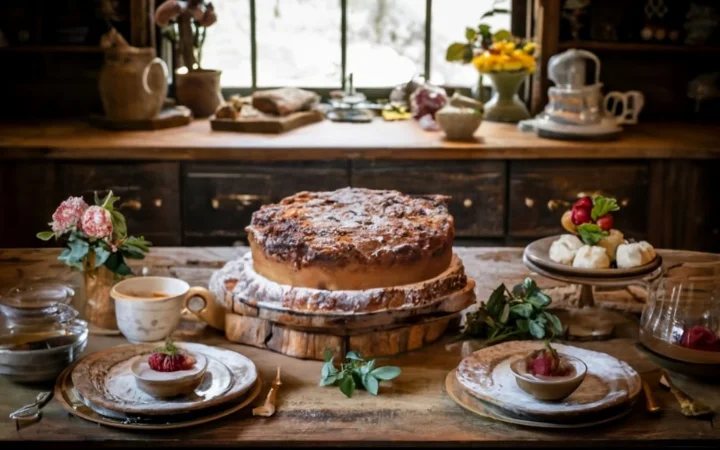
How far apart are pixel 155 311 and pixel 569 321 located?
2.59 feet

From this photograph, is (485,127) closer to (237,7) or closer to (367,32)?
(367,32)

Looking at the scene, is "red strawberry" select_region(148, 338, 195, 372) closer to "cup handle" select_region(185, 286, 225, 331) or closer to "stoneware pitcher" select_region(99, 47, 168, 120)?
"cup handle" select_region(185, 286, 225, 331)

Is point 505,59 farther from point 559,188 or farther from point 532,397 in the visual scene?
point 532,397

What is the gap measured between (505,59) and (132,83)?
4.32ft

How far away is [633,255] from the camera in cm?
199

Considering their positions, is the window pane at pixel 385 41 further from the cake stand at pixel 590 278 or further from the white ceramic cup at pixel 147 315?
the white ceramic cup at pixel 147 315

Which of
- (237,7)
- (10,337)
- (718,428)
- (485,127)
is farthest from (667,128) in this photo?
(10,337)

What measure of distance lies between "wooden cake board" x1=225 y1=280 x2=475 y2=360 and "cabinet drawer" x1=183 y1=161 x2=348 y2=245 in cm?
149

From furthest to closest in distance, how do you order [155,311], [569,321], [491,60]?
[491,60] < [569,321] < [155,311]

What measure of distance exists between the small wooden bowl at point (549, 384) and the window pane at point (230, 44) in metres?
2.71

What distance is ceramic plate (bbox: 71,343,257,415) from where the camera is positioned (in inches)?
62.9

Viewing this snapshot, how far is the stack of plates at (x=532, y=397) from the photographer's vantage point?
158cm

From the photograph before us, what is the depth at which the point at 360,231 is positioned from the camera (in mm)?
1987

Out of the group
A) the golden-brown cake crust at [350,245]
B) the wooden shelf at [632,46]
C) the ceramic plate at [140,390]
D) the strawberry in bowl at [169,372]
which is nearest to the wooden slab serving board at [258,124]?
the wooden shelf at [632,46]
